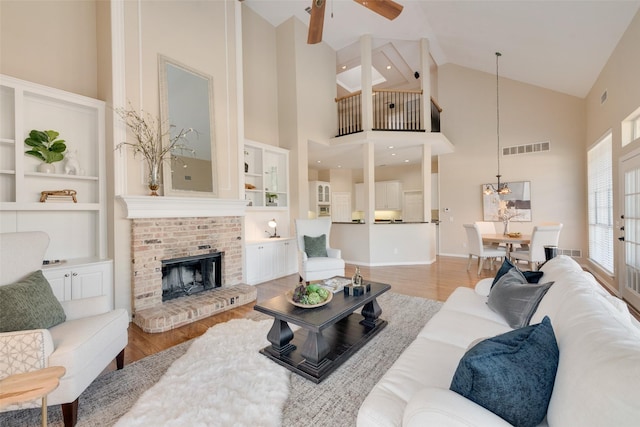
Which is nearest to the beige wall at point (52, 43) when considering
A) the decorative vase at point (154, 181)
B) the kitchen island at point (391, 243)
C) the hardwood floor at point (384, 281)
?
the decorative vase at point (154, 181)

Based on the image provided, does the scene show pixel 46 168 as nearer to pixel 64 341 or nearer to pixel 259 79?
pixel 64 341

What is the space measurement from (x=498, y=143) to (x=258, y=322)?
6940 millimetres

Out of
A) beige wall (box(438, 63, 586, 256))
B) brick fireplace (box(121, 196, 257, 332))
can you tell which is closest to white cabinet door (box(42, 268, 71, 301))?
brick fireplace (box(121, 196, 257, 332))

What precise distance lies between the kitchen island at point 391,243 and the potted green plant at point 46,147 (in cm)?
503

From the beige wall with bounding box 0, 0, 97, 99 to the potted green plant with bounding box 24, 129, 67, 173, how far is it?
65cm

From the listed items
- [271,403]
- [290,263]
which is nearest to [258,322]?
[271,403]

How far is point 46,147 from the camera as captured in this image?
2883 millimetres

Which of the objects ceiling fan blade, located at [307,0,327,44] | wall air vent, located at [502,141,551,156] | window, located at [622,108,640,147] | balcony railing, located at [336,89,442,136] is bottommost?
window, located at [622,108,640,147]

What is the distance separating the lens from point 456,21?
4953 mm

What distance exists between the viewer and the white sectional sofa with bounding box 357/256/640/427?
0.72m

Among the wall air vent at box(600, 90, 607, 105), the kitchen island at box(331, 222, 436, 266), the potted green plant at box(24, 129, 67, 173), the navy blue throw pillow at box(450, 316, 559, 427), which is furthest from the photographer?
the kitchen island at box(331, 222, 436, 266)

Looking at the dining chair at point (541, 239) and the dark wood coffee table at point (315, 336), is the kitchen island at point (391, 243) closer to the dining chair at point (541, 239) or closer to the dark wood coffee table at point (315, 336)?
the dining chair at point (541, 239)

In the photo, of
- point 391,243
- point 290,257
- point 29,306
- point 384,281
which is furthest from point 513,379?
point 391,243

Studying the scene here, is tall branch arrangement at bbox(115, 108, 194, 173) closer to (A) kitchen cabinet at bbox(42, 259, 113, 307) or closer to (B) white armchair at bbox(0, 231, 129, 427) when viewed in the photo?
(A) kitchen cabinet at bbox(42, 259, 113, 307)
